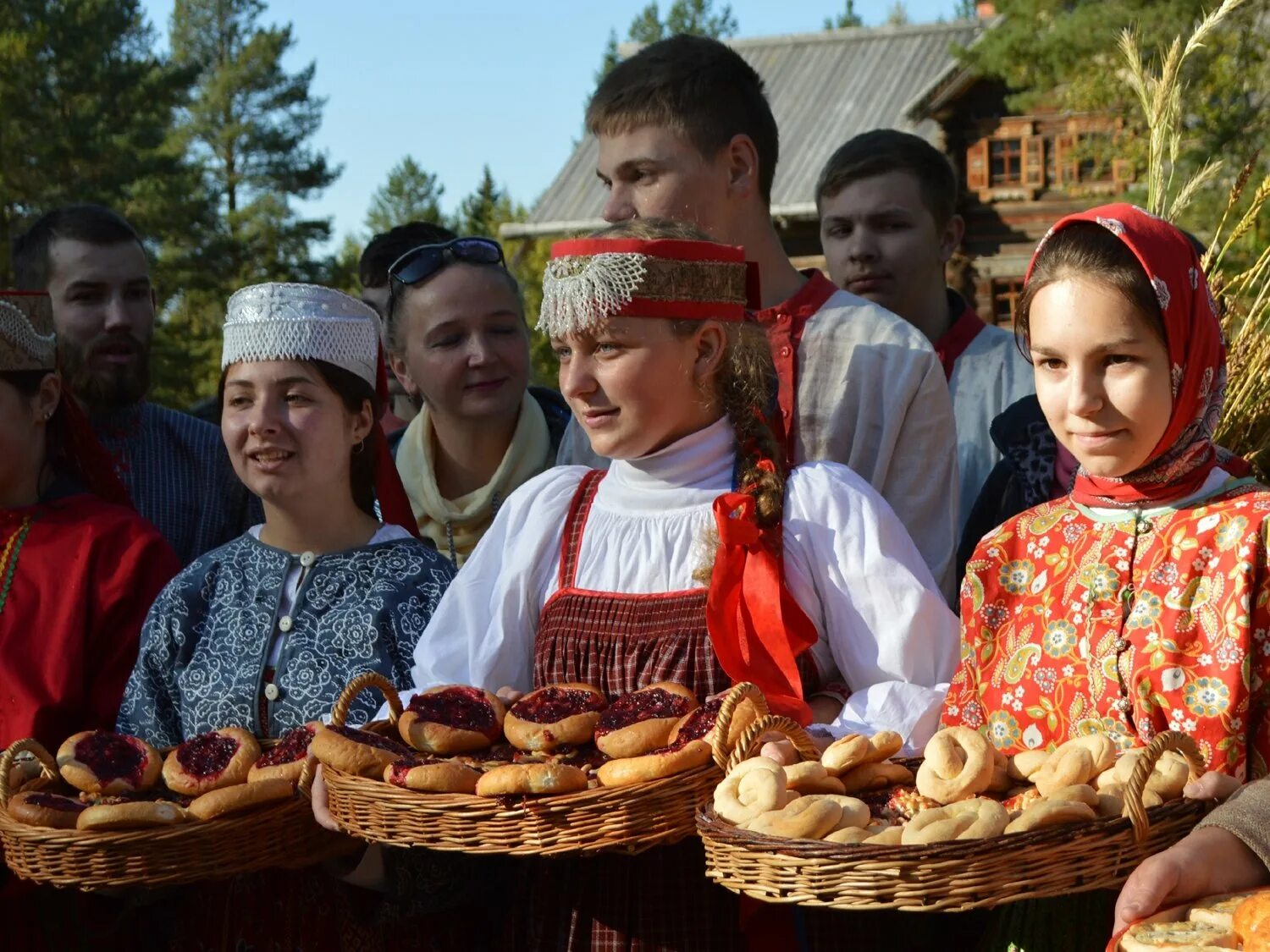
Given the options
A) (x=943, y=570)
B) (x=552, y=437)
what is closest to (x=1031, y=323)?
(x=943, y=570)

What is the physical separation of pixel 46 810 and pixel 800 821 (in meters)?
1.44

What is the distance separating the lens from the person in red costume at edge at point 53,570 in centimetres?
362

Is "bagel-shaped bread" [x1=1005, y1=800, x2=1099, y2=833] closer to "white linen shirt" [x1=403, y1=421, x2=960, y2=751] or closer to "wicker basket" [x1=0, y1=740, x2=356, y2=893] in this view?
"white linen shirt" [x1=403, y1=421, x2=960, y2=751]

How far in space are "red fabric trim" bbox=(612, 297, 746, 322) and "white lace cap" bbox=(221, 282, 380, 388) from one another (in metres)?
0.90

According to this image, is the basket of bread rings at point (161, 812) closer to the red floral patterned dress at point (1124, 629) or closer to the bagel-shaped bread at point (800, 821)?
the bagel-shaped bread at point (800, 821)

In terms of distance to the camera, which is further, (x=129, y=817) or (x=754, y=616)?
(x=754, y=616)

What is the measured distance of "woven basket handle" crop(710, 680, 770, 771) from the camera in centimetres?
256

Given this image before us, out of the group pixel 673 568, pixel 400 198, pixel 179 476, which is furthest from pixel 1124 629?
pixel 400 198

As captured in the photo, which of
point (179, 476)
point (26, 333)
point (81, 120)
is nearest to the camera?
point (26, 333)

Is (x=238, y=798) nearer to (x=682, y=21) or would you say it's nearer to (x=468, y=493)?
(x=468, y=493)

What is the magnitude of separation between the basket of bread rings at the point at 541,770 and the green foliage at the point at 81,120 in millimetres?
20270

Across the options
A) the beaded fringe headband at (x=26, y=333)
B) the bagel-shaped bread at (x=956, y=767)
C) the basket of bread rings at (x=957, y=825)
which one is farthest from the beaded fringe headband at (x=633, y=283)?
the beaded fringe headband at (x=26, y=333)

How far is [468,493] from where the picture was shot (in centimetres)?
442

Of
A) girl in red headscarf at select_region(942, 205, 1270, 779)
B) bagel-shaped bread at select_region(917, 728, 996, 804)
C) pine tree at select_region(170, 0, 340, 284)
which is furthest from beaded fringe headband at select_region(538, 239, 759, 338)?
pine tree at select_region(170, 0, 340, 284)
